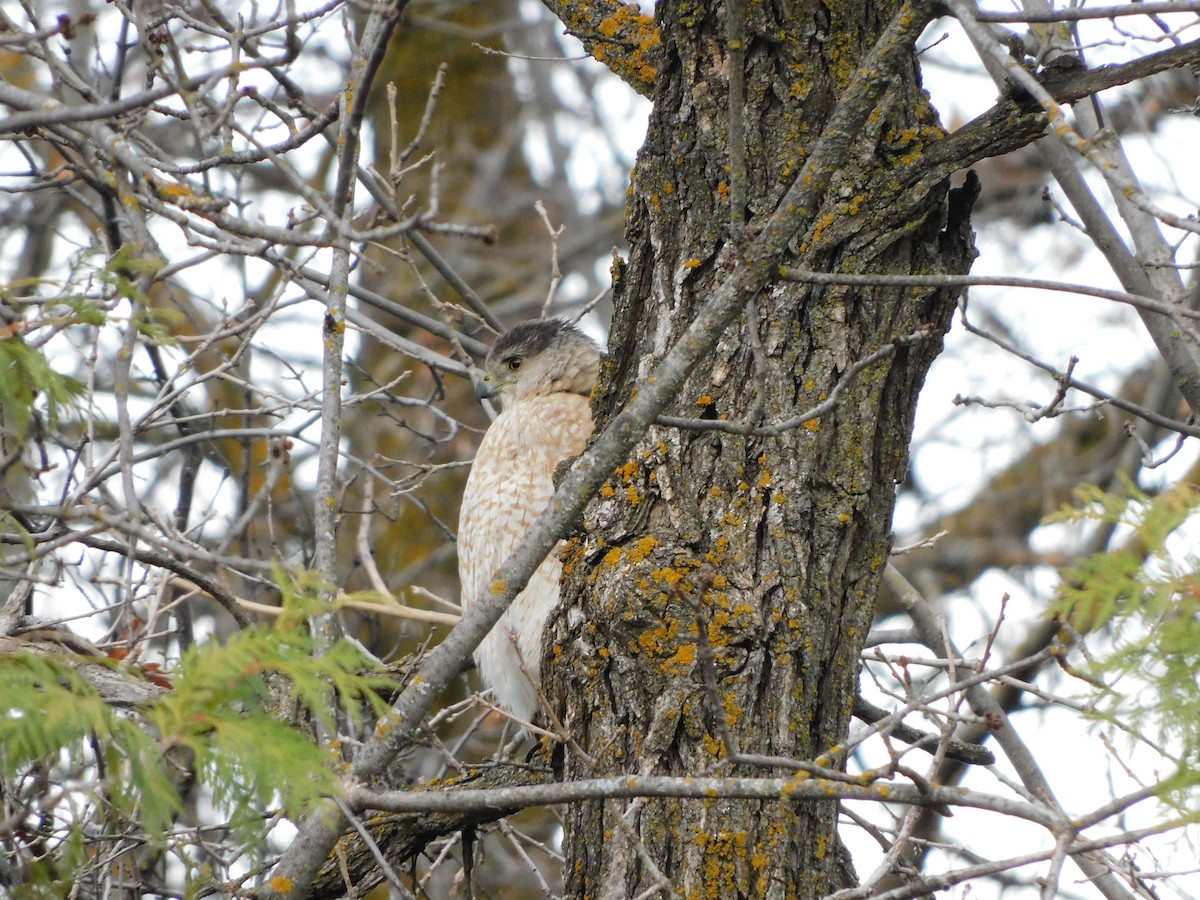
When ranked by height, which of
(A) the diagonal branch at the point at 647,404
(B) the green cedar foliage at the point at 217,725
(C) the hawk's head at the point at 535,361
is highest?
(C) the hawk's head at the point at 535,361

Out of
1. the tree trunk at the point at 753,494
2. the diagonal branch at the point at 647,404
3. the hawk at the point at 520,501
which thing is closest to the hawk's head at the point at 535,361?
the hawk at the point at 520,501

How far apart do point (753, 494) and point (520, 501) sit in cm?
168

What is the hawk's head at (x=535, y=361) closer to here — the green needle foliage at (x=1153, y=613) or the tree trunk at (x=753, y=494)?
the tree trunk at (x=753, y=494)

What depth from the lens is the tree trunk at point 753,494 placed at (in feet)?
8.38

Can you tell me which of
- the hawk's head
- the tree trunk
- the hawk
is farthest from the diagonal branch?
the hawk's head

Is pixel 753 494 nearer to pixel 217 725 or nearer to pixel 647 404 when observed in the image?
pixel 647 404

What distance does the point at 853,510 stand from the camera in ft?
8.76

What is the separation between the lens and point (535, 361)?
498cm

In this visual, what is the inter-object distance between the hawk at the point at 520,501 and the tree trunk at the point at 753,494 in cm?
133

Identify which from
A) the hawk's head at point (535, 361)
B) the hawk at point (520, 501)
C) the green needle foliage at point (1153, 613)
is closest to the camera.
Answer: the green needle foliage at point (1153, 613)

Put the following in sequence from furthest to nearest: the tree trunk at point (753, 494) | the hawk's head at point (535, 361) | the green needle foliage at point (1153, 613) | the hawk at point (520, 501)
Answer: the hawk's head at point (535, 361)
the hawk at point (520, 501)
the tree trunk at point (753, 494)
the green needle foliage at point (1153, 613)

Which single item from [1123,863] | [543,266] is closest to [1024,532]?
[543,266]

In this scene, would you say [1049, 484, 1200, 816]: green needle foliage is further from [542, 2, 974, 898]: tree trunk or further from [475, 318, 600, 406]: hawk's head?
[475, 318, 600, 406]: hawk's head

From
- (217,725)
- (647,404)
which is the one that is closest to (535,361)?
(647,404)
